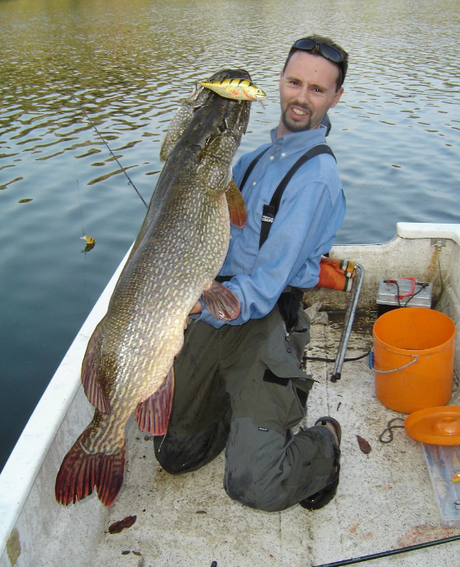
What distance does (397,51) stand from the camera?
18297mm

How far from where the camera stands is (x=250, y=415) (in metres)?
2.61

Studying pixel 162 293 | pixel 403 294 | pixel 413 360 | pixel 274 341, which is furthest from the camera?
pixel 403 294

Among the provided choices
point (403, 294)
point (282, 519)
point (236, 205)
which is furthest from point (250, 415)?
point (403, 294)

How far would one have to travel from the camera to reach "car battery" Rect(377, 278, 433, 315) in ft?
12.8

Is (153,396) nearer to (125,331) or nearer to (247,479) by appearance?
(125,331)

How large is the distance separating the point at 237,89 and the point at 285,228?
0.65 m

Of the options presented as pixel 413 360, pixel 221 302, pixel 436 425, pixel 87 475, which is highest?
pixel 221 302

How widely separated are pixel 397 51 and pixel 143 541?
1897 cm

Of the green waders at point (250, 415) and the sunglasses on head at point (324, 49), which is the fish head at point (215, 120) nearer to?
the sunglasses on head at point (324, 49)

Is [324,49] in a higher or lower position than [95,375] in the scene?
higher

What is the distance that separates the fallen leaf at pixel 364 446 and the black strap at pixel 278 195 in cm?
131

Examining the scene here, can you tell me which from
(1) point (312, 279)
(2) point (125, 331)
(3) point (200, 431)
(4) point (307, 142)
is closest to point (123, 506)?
(3) point (200, 431)

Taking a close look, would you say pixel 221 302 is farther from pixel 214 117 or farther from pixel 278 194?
pixel 214 117

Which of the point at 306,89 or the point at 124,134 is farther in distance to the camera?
the point at 124,134
